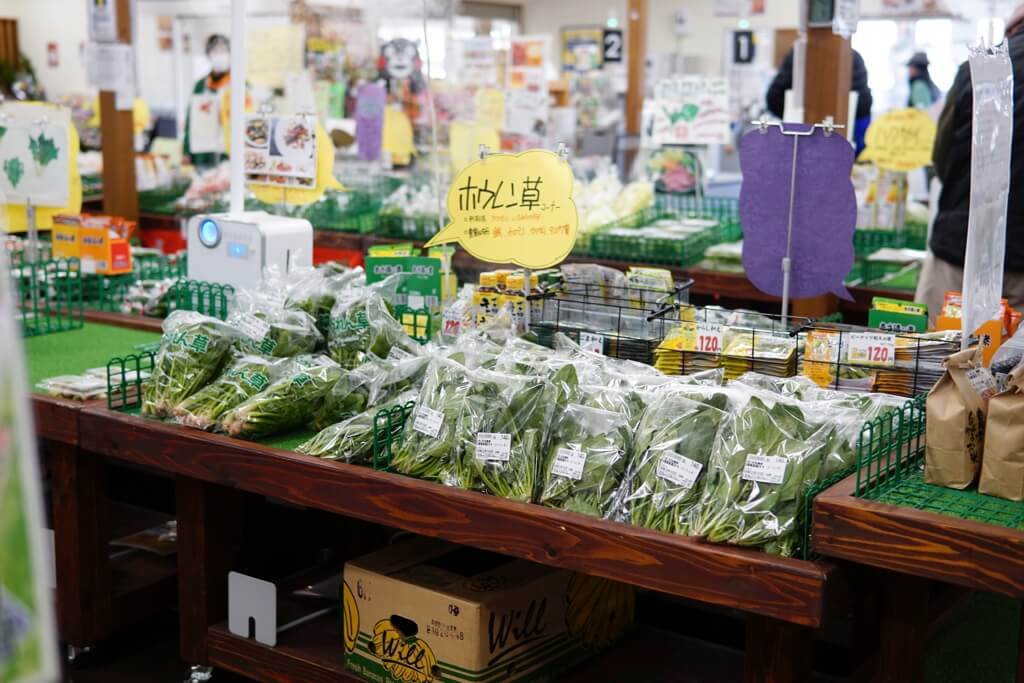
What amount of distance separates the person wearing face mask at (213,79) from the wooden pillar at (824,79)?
3.24m

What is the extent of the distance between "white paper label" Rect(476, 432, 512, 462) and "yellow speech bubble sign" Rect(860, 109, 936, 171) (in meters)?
3.57

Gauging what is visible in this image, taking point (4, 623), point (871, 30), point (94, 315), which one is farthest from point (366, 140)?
point (871, 30)

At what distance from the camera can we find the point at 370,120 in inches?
237

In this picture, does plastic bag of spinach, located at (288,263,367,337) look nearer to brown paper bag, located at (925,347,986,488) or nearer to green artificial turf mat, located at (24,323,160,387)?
green artificial turf mat, located at (24,323,160,387)

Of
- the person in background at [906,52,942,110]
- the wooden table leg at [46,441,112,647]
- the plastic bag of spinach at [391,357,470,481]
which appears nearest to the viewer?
the plastic bag of spinach at [391,357,470,481]

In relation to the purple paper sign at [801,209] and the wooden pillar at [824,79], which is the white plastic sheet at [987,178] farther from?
the wooden pillar at [824,79]

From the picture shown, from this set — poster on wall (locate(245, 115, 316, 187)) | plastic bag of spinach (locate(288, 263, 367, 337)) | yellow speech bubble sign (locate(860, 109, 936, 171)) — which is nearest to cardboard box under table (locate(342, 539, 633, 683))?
plastic bag of spinach (locate(288, 263, 367, 337))

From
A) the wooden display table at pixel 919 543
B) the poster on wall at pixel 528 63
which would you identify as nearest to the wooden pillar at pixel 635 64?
the poster on wall at pixel 528 63

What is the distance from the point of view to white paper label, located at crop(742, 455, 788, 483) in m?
1.92

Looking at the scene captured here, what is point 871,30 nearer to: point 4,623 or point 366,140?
point 366,140

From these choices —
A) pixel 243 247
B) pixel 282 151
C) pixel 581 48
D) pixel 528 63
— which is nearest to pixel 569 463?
pixel 243 247

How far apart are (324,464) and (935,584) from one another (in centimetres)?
150

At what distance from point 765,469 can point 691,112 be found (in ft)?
13.7

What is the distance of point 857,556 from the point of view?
1811 millimetres
